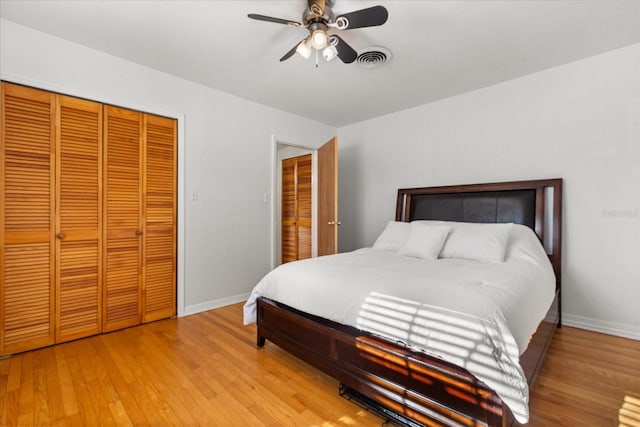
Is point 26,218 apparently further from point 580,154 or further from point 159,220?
point 580,154

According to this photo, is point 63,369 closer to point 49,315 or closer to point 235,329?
point 49,315

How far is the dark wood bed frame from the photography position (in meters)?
1.26

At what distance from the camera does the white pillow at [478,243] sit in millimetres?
2344

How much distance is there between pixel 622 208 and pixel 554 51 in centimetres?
145

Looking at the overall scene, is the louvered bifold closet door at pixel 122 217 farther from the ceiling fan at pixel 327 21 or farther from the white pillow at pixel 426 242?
the white pillow at pixel 426 242

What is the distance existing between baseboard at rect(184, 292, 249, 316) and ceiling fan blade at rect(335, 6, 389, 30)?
2.89 metres

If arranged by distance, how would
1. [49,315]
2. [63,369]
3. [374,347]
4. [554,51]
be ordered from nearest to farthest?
[374,347] → [63,369] → [49,315] → [554,51]

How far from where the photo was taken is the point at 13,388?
176 cm

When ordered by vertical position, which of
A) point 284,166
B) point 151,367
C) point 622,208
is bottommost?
point 151,367

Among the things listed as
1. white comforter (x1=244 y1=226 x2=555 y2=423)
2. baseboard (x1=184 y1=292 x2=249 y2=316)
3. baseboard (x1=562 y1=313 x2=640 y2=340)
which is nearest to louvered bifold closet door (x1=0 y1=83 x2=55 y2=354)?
baseboard (x1=184 y1=292 x2=249 y2=316)

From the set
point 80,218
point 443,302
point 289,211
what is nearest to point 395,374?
point 443,302

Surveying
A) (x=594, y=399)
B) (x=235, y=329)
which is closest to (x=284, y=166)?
(x=235, y=329)

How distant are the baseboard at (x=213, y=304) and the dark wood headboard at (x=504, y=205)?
88.8 inches

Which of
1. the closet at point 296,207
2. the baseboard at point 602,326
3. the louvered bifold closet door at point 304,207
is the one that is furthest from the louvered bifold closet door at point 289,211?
the baseboard at point 602,326
